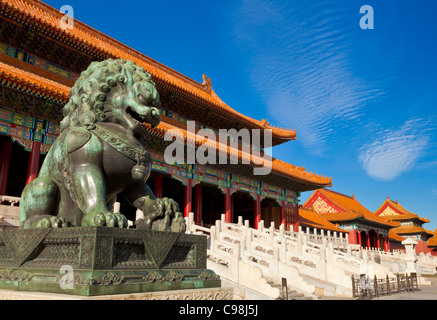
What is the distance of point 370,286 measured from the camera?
30.2 feet

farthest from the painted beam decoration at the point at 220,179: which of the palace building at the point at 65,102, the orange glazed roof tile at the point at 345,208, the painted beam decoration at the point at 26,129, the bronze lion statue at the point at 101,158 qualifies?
the orange glazed roof tile at the point at 345,208

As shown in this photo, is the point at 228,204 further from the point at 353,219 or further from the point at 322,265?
the point at 353,219

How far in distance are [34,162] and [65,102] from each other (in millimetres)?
2006

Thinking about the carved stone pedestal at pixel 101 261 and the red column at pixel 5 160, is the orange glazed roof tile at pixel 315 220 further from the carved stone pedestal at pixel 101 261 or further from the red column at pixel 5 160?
the carved stone pedestal at pixel 101 261

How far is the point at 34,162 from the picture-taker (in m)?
10.2

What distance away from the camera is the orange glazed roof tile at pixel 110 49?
428 inches

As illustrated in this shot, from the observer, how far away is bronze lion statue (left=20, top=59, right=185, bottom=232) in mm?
2617

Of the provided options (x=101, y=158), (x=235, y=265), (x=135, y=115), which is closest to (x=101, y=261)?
(x=101, y=158)

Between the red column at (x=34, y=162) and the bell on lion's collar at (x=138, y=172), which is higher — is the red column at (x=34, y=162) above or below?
above

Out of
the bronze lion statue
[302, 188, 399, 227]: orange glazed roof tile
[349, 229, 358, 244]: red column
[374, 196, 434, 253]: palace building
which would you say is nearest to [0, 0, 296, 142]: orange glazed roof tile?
the bronze lion statue

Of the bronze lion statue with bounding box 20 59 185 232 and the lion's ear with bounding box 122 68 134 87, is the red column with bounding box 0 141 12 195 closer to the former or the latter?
the bronze lion statue with bounding box 20 59 185 232

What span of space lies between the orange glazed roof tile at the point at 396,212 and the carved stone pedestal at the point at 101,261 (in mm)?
45728
